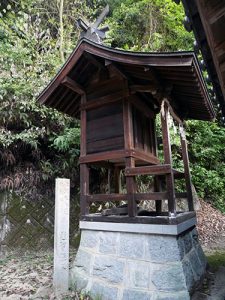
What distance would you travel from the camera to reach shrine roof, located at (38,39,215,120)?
362cm

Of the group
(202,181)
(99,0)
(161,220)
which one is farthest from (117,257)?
(99,0)

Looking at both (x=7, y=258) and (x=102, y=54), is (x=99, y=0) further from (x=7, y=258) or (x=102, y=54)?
(x=7, y=258)

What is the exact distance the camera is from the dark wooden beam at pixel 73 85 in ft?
15.0

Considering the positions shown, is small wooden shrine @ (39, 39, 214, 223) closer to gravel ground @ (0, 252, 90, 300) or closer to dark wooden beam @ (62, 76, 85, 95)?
dark wooden beam @ (62, 76, 85, 95)

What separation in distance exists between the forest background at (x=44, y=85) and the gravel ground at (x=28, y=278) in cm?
159

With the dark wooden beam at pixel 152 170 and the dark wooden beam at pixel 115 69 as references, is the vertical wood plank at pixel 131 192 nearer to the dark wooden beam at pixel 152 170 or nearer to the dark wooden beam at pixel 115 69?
the dark wooden beam at pixel 152 170

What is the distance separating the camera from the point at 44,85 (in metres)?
7.07

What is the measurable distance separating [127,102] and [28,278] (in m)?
3.76

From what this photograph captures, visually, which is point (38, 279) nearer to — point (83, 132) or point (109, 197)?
point (109, 197)

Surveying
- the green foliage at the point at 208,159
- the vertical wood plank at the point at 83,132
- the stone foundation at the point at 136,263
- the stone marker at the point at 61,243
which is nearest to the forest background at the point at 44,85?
the green foliage at the point at 208,159

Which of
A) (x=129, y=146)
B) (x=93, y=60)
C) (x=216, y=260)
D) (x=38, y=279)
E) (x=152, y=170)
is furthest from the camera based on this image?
(x=216, y=260)

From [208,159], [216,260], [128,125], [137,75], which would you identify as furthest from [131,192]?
[208,159]

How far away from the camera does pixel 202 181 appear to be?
32.3ft

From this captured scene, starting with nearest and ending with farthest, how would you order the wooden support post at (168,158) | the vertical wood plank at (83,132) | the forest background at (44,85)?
the wooden support post at (168,158) → the vertical wood plank at (83,132) → the forest background at (44,85)
